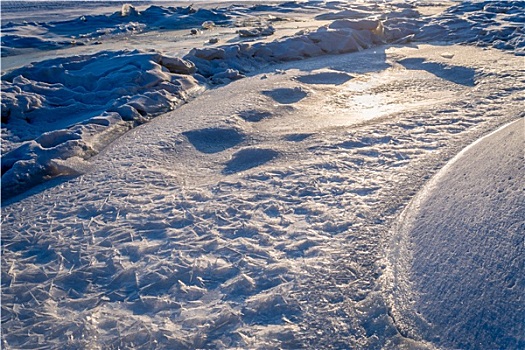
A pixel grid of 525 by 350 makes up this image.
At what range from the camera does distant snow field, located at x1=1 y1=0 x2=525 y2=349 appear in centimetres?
167

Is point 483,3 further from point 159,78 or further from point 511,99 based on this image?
point 159,78

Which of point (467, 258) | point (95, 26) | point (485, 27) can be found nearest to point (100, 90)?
point (467, 258)

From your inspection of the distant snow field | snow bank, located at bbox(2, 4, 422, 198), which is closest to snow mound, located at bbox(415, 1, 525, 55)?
snow bank, located at bbox(2, 4, 422, 198)

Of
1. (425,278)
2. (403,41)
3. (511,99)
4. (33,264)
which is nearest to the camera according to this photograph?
(425,278)

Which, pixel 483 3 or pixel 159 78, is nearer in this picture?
pixel 159 78

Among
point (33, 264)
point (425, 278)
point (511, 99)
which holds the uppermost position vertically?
point (511, 99)

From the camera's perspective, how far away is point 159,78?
4.93 metres

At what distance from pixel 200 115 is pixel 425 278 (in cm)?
276

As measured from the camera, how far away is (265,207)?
8.07ft

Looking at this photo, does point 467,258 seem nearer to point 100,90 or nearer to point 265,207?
A: point 265,207

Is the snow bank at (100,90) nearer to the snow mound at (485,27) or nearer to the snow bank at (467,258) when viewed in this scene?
the snow mound at (485,27)

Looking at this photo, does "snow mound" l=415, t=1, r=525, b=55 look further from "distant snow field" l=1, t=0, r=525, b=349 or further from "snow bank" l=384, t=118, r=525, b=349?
"snow bank" l=384, t=118, r=525, b=349

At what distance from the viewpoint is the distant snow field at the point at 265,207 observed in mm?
1666

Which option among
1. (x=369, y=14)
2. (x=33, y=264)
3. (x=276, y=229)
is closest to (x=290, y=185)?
(x=276, y=229)
